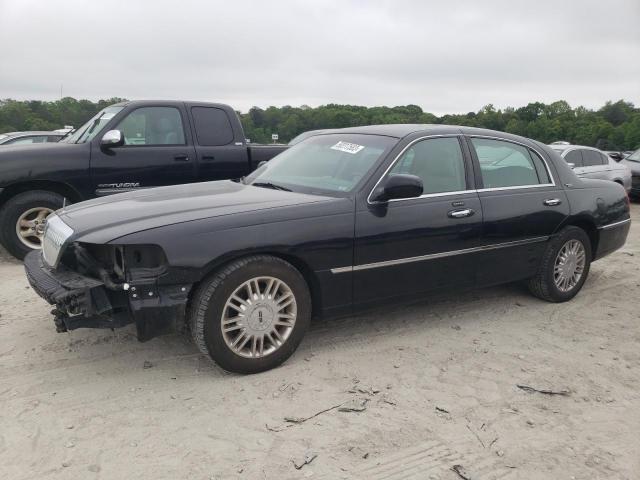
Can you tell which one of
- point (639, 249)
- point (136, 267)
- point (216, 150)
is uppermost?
point (216, 150)

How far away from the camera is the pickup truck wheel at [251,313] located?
135 inches

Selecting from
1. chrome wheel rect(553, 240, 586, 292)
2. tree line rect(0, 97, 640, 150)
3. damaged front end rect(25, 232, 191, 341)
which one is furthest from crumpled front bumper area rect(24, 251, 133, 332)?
tree line rect(0, 97, 640, 150)

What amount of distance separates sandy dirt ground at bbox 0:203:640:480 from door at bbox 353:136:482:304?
1.56 feet

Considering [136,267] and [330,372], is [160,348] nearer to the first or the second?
[136,267]

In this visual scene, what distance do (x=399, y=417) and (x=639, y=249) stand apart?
248 inches

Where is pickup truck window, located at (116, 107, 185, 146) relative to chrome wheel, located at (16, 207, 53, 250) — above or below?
above

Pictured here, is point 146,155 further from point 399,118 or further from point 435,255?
point 399,118

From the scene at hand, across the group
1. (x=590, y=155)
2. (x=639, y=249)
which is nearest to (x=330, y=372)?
(x=639, y=249)

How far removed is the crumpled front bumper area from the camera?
325 centimetres

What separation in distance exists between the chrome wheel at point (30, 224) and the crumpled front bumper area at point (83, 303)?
3.38 metres

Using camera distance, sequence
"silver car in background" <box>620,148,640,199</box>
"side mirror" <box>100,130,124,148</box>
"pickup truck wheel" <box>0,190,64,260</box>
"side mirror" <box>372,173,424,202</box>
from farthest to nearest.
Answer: "silver car in background" <box>620,148,640,199</box> → "side mirror" <box>100,130,124,148</box> → "pickup truck wheel" <box>0,190,64,260</box> → "side mirror" <box>372,173,424,202</box>

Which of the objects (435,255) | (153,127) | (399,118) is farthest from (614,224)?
(399,118)

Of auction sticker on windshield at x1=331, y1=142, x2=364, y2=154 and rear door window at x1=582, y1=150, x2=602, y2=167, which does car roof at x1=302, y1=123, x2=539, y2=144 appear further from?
rear door window at x1=582, y1=150, x2=602, y2=167

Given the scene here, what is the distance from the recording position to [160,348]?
401 cm
